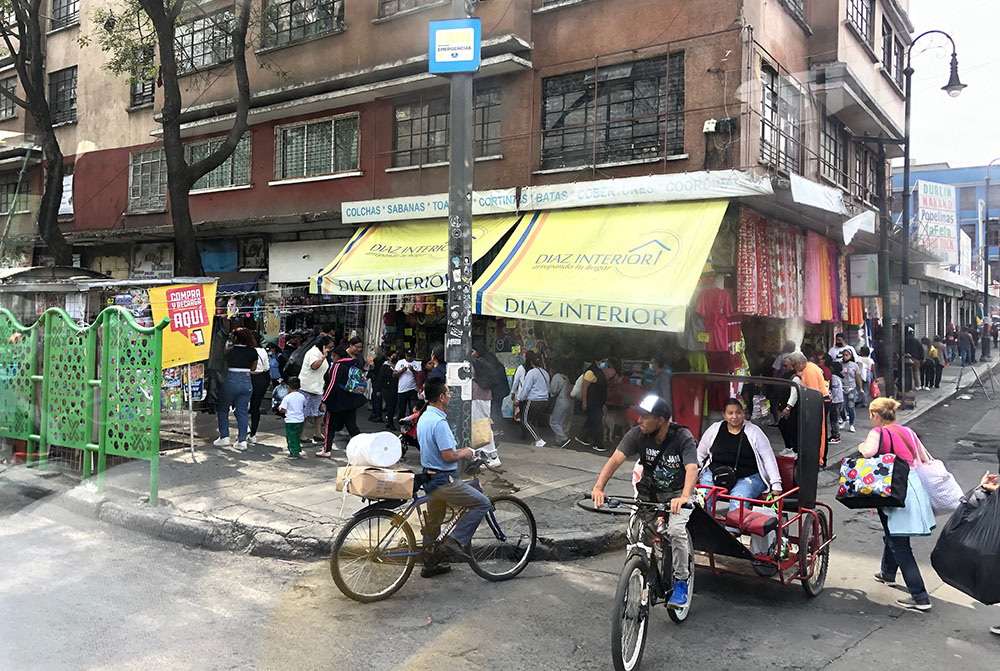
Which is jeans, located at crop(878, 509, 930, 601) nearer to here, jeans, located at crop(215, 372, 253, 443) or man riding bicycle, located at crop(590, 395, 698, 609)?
man riding bicycle, located at crop(590, 395, 698, 609)

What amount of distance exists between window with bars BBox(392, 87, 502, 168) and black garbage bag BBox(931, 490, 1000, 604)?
408 inches

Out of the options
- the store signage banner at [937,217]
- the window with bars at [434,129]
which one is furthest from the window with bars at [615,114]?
the store signage banner at [937,217]

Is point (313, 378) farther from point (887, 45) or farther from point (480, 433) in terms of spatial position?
point (887, 45)

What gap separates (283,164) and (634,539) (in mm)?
13918

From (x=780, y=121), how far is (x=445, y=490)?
10.1 metres

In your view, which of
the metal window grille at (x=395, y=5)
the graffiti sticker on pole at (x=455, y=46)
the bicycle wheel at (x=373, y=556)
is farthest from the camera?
the metal window grille at (x=395, y=5)

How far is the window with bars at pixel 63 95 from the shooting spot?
2122 cm

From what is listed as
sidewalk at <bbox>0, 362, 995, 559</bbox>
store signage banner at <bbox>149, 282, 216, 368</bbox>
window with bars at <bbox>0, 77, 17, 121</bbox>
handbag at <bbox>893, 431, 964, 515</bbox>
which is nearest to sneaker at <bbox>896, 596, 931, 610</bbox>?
handbag at <bbox>893, 431, 964, 515</bbox>

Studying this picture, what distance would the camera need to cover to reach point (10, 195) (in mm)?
22672

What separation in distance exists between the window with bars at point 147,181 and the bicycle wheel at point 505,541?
1583cm

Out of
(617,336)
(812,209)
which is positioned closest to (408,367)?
(617,336)

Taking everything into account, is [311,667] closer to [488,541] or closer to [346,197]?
[488,541]

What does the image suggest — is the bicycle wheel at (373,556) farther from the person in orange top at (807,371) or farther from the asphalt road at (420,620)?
the person in orange top at (807,371)

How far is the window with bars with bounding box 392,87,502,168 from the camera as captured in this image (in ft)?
45.1
